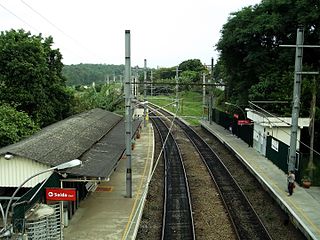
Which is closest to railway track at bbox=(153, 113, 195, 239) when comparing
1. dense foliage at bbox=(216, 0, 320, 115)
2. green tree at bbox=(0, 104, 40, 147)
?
green tree at bbox=(0, 104, 40, 147)

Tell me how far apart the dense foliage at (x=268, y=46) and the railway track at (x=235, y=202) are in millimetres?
7617

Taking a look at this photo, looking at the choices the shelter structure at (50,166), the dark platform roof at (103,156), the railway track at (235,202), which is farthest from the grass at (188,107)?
the shelter structure at (50,166)

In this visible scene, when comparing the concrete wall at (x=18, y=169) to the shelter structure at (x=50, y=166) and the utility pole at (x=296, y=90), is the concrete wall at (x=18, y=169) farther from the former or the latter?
the utility pole at (x=296, y=90)

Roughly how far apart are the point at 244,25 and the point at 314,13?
826cm

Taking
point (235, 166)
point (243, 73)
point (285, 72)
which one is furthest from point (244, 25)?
point (235, 166)

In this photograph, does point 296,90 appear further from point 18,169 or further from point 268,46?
point 268,46

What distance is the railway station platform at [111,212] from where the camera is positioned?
1449 centimetres

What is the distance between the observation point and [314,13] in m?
29.7

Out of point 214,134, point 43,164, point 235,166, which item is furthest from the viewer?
point 214,134

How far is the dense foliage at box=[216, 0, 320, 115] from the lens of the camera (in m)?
31.7

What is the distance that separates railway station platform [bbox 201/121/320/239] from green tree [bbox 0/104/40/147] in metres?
14.4

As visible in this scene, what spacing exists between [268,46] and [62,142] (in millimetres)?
24756

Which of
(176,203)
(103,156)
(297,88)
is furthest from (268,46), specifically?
(103,156)

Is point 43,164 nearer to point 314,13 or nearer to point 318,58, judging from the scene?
point 314,13
